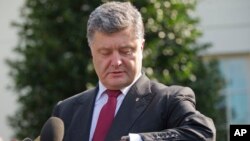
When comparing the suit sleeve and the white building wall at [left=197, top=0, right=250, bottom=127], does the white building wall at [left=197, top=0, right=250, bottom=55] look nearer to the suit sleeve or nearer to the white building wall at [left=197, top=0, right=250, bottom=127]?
the white building wall at [left=197, top=0, right=250, bottom=127]

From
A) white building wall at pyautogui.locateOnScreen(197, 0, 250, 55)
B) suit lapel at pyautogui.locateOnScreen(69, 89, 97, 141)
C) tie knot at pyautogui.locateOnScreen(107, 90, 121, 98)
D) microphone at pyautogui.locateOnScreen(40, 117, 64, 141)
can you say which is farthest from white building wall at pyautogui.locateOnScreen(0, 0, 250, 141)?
Answer: microphone at pyautogui.locateOnScreen(40, 117, 64, 141)

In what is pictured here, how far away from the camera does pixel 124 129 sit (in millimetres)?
2850

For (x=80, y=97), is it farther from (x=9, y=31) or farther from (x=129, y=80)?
(x=9, y=31)

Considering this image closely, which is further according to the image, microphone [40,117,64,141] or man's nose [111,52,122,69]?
man's nose [111,52,122,69]

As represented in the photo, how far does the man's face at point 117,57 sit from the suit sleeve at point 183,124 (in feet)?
0.75

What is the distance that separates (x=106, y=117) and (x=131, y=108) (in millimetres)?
118

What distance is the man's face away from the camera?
2875 millimetres

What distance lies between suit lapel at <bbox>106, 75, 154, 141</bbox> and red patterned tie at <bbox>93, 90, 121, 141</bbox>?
1.5 inches

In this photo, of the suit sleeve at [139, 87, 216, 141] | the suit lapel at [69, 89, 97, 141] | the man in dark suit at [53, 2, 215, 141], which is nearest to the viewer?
the suit sleeve at [139, 87, 216, 141]

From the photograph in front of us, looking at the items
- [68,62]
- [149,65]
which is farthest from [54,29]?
[149,65]

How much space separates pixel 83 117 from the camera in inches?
→ 120

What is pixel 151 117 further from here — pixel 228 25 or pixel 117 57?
pixel 228 25

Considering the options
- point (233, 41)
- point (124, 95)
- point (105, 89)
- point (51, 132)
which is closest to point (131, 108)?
point (124, 95)

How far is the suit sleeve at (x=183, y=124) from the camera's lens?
2.66 m
